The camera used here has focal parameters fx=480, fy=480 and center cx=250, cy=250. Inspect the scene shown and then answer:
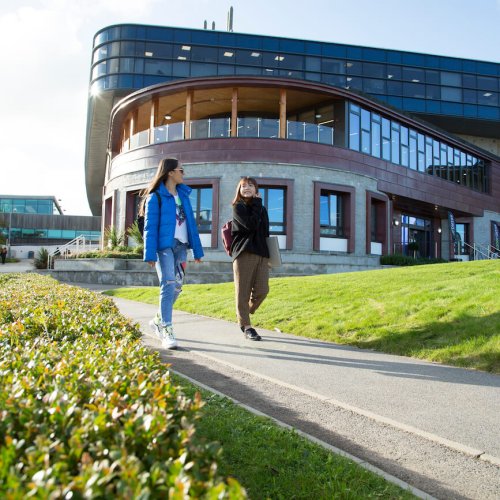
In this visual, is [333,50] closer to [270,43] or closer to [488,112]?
[270,43]

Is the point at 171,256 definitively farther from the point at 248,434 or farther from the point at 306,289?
the point at 306,289

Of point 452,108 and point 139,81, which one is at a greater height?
point 139,81

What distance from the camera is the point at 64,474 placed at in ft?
4.06

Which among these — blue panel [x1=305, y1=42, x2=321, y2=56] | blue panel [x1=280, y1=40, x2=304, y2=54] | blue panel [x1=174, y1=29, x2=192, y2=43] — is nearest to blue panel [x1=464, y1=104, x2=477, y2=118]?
blue panel [x1=305, y1=42, x2=321, y2=56]

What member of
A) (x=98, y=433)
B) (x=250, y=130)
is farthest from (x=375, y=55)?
(x=98, y=433)

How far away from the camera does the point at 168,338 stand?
575 cm

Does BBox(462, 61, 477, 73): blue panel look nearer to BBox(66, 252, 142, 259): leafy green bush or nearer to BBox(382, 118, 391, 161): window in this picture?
BBox(382, 118, 391, 161): window

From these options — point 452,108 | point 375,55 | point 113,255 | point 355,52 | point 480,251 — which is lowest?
point 113,255

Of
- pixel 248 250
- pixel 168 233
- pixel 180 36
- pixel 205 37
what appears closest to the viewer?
pixel 168 233

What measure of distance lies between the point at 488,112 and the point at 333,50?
13715mm

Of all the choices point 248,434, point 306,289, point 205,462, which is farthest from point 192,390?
point 306,289

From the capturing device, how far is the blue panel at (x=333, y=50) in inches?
1533

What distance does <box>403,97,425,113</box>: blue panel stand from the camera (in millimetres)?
39156

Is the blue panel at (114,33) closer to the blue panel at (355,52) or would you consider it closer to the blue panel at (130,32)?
the blue panel at (130,32)
